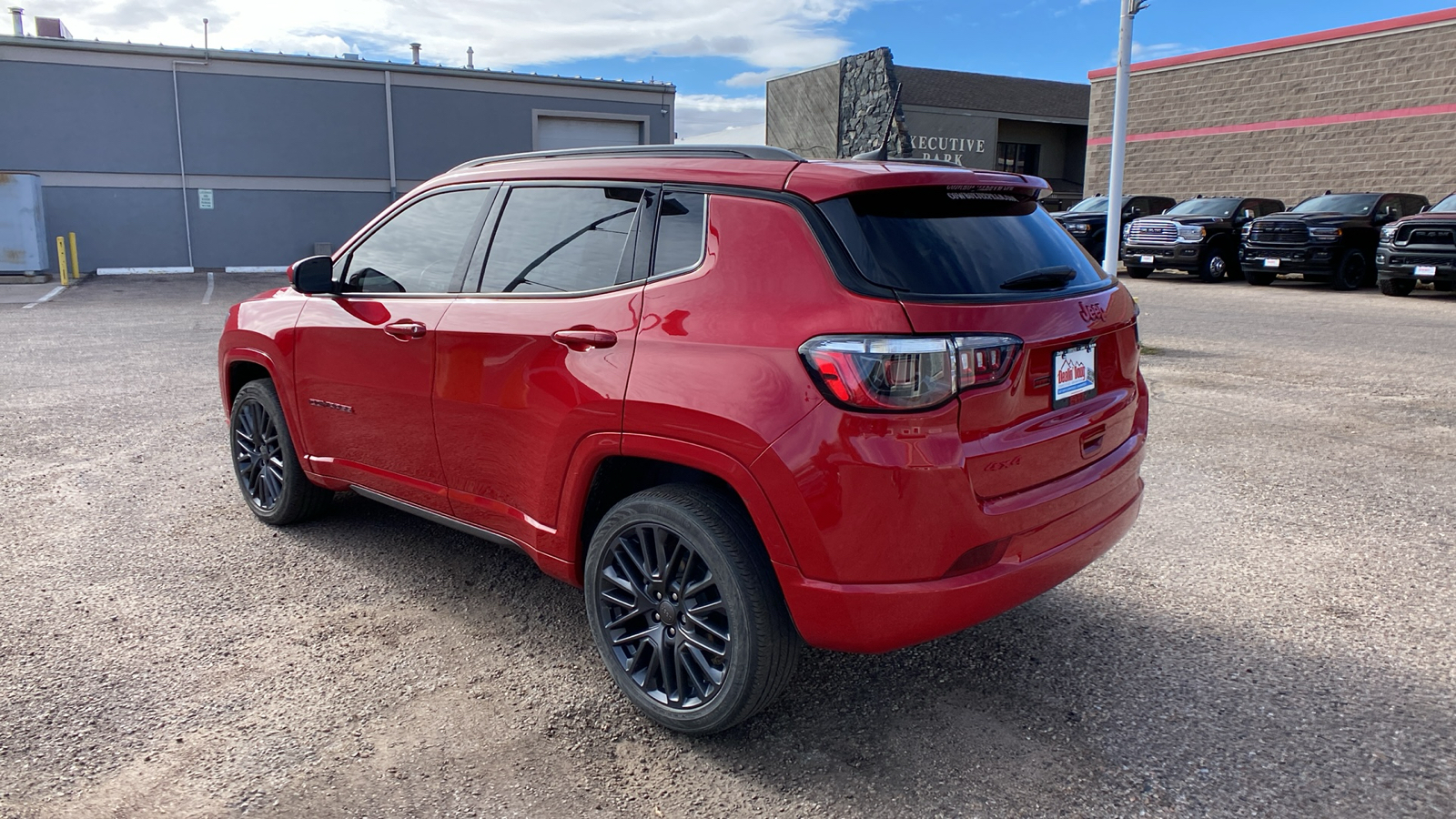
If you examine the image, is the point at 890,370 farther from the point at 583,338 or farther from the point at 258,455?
the point at 258,455

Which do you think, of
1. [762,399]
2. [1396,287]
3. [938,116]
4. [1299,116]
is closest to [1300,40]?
[1299,116]

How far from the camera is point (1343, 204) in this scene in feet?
59.9

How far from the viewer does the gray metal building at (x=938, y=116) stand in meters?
39.3

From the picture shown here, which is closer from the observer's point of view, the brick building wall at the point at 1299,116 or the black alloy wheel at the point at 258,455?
the black alloy wheel at the point at 258,455

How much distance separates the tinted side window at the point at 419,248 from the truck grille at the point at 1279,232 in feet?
59.9

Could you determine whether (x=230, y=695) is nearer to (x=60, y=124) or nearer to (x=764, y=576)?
(x=764, y=576)

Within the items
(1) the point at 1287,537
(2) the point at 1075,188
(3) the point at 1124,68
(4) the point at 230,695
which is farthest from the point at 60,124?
(2) the point at 1075,188

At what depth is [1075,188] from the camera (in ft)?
146

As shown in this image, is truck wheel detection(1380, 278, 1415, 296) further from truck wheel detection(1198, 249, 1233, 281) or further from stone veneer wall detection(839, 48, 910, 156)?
stone veneer wall detection(839, 48, 910, 156)

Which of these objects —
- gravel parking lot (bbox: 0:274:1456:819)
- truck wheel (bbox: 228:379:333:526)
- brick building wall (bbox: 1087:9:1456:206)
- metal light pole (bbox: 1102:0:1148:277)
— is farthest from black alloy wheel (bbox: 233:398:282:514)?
brick building wall (bbox: 1087:9:1456:206)

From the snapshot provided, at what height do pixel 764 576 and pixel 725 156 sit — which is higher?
pixel 725 156

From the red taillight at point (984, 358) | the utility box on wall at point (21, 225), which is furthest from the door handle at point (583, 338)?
the utility box on wall at point (21, 225)

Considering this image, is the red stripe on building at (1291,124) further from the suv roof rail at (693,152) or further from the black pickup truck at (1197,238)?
the suv roof rail at (693,152)

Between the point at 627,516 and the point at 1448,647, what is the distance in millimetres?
2933
